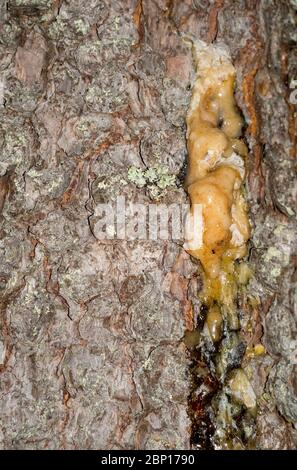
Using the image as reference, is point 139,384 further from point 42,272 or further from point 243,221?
point 243,221

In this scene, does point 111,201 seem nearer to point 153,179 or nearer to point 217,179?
point 153,179

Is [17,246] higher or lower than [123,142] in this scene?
lower

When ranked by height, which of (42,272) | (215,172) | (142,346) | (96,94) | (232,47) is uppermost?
(232,47)
